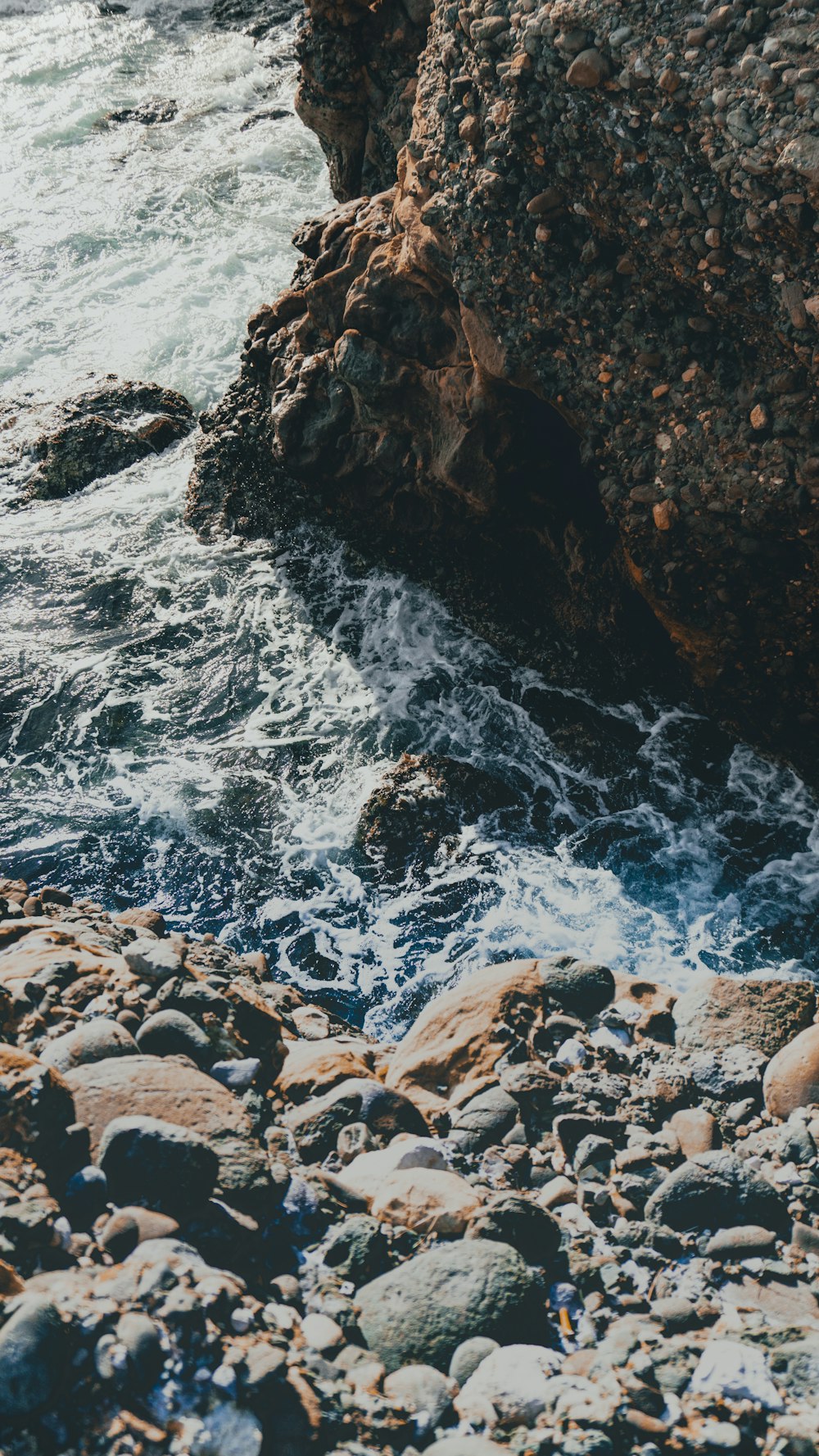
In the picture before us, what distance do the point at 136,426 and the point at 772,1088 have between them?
1048 centimetres

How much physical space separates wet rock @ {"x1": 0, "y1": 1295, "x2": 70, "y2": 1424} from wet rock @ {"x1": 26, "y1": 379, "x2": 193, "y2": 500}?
10255 mm

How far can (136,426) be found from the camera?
1284 centimetres

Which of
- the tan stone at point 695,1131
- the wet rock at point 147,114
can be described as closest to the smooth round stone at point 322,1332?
the tan stone at point 695,1131

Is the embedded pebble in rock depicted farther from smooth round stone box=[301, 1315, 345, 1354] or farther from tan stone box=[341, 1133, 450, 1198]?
tan stone box=[341, 1133, 450, 1198]

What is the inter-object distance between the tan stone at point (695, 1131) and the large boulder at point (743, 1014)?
489mm

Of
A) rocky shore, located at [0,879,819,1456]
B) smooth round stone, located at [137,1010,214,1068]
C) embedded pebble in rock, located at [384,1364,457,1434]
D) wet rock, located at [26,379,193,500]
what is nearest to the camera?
rocky shore, located at [0,879,819,1456]

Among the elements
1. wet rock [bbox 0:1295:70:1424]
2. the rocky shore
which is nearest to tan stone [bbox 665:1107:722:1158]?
the rocky shore

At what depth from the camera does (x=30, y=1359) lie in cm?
383

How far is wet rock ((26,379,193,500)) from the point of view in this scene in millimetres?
12586

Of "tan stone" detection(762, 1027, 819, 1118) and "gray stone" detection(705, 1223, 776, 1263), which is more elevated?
"tan stone" detection(762, 1027, 819, 1118)

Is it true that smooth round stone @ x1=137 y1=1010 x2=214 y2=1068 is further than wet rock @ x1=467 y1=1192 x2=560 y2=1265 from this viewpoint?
Result: Yes

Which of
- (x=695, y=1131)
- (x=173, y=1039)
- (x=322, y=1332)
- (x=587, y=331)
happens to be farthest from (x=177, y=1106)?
(x=587, y=331)

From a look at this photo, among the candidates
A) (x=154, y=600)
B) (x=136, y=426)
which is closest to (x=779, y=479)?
(x=154, y=600)

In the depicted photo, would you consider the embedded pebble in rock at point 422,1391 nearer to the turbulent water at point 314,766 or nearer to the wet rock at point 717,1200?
the wet rock at point 717,1200
